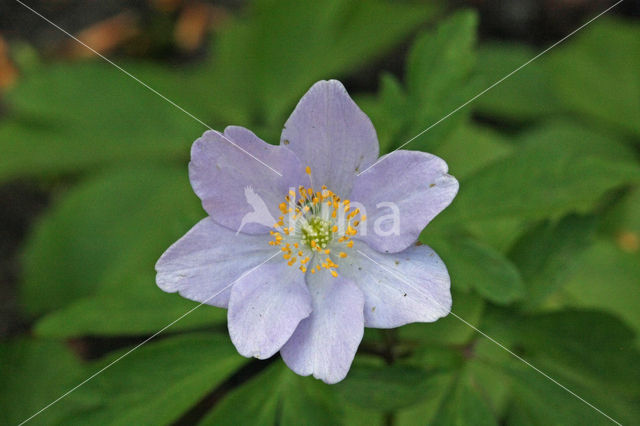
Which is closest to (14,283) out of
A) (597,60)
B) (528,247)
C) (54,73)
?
(54,73)

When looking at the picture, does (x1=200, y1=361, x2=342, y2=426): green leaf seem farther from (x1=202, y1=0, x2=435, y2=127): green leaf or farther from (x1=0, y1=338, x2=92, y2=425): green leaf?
(x1=202, y1=0, x2=435, y2=127): green leaf

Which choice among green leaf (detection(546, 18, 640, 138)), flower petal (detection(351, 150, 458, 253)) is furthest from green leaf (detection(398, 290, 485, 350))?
green leaf (detection(546, 18, 640, 138))

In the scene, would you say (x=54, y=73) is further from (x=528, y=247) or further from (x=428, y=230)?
(x=528, y=247)

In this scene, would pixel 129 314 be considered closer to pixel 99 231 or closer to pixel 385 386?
pixel 385 386

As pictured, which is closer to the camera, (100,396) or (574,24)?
(100,396)

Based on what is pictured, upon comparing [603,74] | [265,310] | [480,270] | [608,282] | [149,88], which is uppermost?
[149,88]

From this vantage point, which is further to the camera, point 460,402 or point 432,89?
point 432,89

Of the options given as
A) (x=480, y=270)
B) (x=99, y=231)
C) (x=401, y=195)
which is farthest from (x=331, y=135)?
(x=99, y=231)
